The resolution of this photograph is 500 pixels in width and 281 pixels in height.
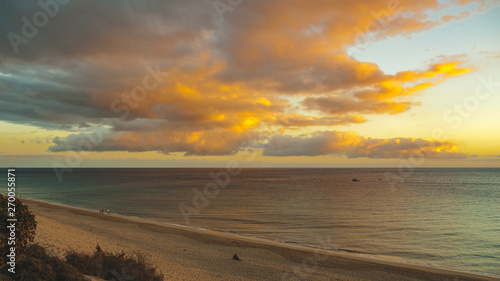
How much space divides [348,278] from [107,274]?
14.2 m

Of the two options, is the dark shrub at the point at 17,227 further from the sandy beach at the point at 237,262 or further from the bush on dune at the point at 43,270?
the sandy beach at the point at 237,262

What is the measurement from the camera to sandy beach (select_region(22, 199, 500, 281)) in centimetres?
1975

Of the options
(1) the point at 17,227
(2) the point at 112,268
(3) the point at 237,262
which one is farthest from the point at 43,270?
(3) the point at 237,262

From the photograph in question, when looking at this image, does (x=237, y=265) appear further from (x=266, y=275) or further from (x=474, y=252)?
(x=474, y=252)

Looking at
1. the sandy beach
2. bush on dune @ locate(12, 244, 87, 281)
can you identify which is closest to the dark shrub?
bush on dune @ locate(12, 244, 87, 281)

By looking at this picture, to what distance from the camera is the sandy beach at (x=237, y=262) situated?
64.8 feet

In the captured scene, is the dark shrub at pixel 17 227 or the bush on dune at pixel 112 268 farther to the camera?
the bush on dune at pixel 112 268

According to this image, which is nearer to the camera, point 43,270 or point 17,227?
point 17,227

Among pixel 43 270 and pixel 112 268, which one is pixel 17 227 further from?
pixel 112 268

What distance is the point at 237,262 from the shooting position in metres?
22.6

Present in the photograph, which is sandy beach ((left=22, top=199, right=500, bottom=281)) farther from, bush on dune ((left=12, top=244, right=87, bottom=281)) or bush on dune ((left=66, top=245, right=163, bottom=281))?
bush on dune ((left=12, top=244, right=87, bottom=281))

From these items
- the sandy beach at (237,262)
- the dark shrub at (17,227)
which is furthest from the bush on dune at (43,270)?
the sandy beach at (237,262)

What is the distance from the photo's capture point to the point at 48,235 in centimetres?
2361

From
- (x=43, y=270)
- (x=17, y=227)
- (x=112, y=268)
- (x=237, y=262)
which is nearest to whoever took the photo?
(x=17, y=227)
